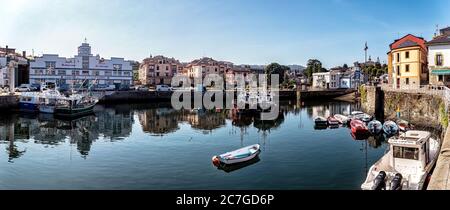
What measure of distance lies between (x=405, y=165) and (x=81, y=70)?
61.8 m

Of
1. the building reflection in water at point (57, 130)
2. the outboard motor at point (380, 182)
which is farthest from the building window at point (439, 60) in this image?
the building reflection in water at point (57, 130)

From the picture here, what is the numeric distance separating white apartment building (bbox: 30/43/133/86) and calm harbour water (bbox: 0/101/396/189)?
32.8 meters

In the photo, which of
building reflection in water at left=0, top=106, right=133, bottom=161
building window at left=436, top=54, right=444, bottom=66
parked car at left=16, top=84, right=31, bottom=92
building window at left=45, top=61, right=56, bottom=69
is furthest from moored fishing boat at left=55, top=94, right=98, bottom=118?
building window at left=436, top=54, right=444, bottom=66

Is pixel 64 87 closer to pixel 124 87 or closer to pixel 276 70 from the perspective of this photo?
pixel 124 87

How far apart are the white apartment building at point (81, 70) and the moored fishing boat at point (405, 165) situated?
55387 mm

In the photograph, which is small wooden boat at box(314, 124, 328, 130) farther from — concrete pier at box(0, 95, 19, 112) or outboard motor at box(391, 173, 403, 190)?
concrete pier at box(0, 95, 19, 112)

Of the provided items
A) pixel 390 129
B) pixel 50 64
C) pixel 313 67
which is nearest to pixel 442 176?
pixel 390 129

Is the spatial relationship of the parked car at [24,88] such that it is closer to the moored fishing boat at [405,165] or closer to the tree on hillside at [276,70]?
the moored fishing boat at [405,165]

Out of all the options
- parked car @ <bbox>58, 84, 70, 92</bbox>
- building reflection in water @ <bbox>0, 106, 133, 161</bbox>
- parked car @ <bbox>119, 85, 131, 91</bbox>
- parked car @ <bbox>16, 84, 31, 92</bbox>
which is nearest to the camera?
building reflection in water @ <bbox>0, 106, 133, 161</bbox>

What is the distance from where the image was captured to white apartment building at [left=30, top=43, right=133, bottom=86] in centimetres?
6100

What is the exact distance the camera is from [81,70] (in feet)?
210

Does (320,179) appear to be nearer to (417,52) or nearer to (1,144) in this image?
(1,144)

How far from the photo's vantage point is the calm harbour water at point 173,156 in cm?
1400

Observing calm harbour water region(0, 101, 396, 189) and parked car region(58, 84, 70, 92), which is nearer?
calm harbour water region(0, 101, 396, 189)
